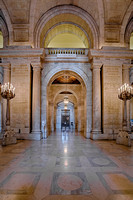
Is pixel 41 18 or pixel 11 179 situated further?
pixel 41 18

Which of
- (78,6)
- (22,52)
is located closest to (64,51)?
(22,52)

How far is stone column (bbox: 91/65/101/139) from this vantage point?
9.27 m

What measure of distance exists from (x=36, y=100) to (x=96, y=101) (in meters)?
4.18

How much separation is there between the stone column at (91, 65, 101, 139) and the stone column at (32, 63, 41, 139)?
379 centimetres

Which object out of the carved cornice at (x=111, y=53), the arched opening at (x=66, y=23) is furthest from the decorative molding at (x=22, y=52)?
the carved cornice at (x=111, y=53)

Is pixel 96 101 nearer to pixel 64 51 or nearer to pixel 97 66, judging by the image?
pixel 97 66

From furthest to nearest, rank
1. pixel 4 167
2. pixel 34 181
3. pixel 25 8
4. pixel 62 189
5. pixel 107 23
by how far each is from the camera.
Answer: pixel 107 23 < pixel 25 8 < pixel 4 167 < pixel 34 181 < pixel 62 189

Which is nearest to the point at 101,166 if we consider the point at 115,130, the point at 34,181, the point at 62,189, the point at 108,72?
the point at 62,189

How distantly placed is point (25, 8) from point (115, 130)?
10.3 metres

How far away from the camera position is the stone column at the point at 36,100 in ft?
30.5

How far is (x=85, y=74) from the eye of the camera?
10461 millimetres

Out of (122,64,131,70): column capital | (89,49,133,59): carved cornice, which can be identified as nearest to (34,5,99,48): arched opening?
(89,49,133,59): carved cornice

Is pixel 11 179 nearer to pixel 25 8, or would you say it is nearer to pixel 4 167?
pixel 4 167

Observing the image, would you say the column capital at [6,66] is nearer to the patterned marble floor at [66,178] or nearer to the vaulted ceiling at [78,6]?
the vaulted ceiling at [78,6]
